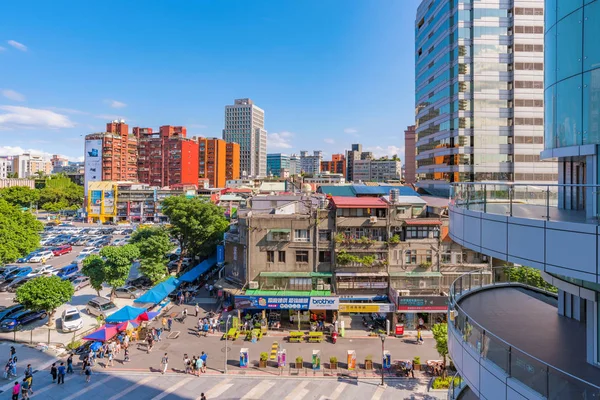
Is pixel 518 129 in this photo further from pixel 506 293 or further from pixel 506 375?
pixel 506 375

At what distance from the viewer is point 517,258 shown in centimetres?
816

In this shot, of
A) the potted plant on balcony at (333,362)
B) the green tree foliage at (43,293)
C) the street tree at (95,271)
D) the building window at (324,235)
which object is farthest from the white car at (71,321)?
the building window at (324,235)

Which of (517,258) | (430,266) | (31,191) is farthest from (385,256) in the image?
(31,191)

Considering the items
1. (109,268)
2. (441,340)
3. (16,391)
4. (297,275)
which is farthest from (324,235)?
(16,391)

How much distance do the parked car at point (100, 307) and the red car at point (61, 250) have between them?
31568mm

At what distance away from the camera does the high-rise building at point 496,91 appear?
46188mm

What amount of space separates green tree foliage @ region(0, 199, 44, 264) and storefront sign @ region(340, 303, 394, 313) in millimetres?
34166

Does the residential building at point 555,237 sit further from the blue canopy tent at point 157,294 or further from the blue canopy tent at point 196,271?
the blue canopy tent at point 196,271

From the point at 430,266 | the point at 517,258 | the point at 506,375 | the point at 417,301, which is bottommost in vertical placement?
the point at 417,301

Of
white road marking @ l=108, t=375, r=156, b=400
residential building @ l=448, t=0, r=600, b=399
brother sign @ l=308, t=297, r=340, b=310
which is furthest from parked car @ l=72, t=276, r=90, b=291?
residential building @ l=448, t=0, r=600, b=399

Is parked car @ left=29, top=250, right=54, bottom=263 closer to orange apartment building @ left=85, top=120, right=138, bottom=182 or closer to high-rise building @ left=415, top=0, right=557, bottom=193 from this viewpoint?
high-rise building @ left=415, top=0, right=557, bottom=193

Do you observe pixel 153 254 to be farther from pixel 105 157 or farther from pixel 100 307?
pixel 105 157

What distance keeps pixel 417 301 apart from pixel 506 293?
18821 mm

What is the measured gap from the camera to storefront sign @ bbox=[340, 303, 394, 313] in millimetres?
32688
